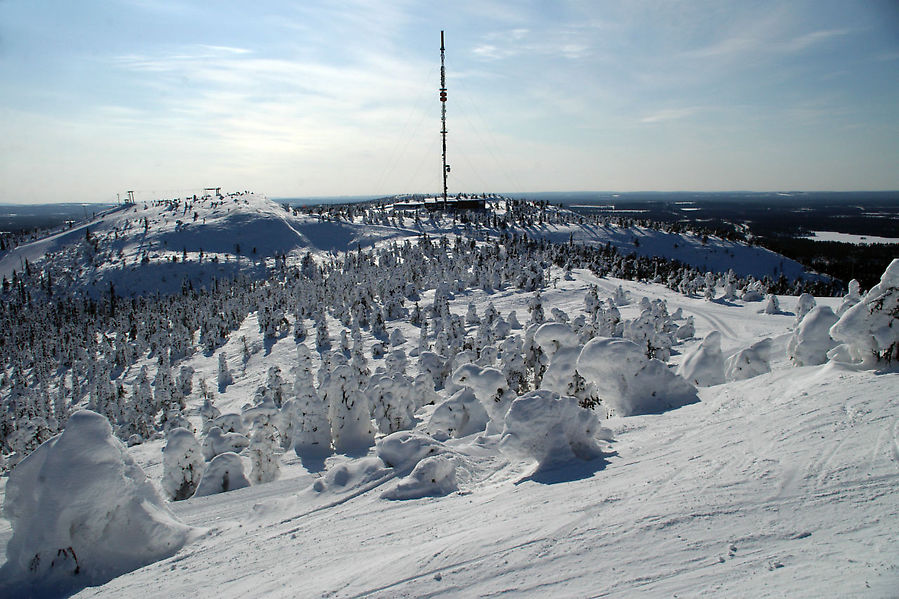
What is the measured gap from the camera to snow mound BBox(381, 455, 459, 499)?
976cm

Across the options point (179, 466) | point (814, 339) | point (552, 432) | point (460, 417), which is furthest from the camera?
point (460, 417)

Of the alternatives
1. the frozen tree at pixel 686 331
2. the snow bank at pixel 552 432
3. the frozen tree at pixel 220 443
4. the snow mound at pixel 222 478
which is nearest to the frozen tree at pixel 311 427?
the frozen tree at pixel 220 443

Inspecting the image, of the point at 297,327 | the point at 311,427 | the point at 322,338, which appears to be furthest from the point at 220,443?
the point at 297,327

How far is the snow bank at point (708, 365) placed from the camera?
756 inches

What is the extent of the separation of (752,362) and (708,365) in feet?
6.03

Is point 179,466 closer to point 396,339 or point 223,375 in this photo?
point 396,339

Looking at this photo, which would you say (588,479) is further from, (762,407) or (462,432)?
(462,432)

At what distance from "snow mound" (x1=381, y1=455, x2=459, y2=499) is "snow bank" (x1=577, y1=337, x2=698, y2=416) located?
23.5 ft

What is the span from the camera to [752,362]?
704 inches

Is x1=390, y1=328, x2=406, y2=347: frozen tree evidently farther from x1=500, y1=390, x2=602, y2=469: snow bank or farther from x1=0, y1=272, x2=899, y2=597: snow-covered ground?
x1=500, y1=390, x2=602, y2=469: snow bank

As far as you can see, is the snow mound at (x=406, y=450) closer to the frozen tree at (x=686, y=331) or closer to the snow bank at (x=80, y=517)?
the snow bank at (x=80, y=517)

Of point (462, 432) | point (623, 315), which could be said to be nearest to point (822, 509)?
point (462, 432)

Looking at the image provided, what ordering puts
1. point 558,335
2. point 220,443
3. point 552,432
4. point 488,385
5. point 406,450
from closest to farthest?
point 552,432, point 406,450, point 220,443, point 488,385, point 558,335

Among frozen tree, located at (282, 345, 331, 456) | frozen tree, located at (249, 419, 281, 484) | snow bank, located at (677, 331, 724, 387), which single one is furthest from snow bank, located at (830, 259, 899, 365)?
frozen tree, located at (249, 419, 281, 484)
